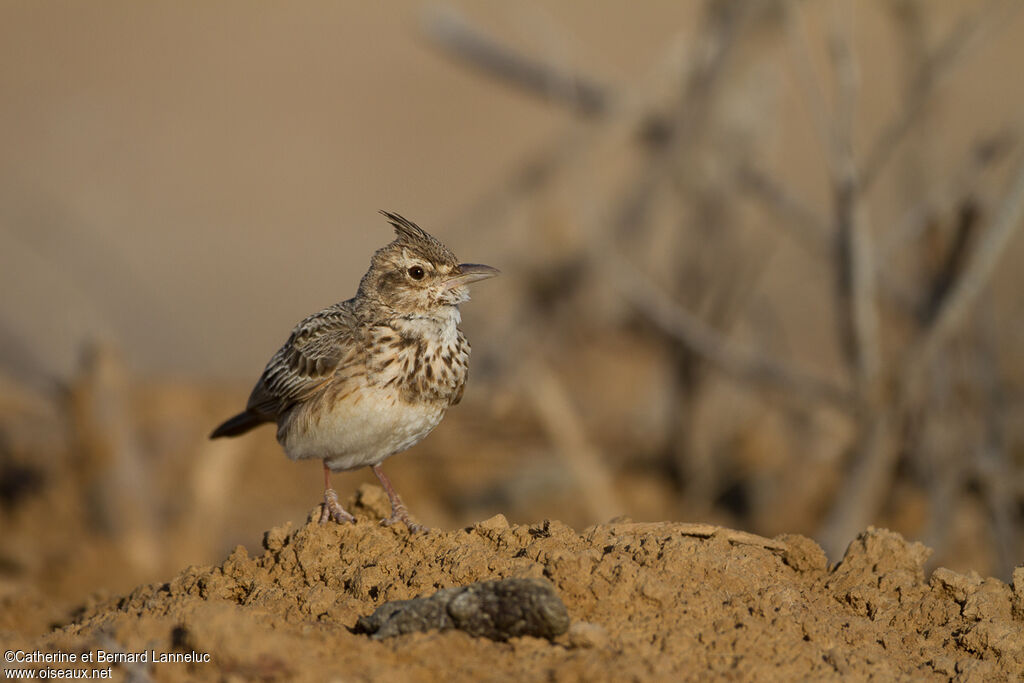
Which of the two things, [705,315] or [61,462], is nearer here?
[705,315]

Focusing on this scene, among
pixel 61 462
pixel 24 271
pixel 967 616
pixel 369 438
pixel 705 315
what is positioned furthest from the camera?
pixel 24 271

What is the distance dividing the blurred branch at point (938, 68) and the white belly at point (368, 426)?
3870mm

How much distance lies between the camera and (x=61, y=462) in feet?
36.8

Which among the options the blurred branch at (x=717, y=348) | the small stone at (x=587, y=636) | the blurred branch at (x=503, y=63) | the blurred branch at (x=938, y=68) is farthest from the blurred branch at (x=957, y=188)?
the small stone at (x=587, y=636)

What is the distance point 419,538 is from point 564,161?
5131mm

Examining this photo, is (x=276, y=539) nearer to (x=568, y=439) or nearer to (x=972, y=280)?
(x=972, y=280)

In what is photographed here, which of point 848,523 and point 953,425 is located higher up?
point 953,425

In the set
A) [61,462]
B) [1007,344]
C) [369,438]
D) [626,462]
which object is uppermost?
[1007,344]

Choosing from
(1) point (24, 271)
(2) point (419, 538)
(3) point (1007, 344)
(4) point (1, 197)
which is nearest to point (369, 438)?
(2) point (419, 538)

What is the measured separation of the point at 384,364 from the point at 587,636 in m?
1.86

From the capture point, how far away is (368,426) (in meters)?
4.84

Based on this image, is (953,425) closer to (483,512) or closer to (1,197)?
(483,512)

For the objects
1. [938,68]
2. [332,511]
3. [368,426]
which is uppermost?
[938,68]

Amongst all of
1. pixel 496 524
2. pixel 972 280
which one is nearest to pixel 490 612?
pixel 496 524
